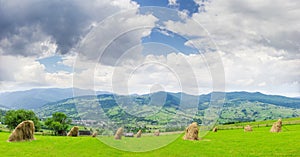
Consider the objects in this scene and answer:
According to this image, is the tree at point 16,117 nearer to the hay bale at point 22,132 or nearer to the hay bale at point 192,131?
the hay bale at point 22,132

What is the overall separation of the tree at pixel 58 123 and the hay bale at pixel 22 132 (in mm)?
43665

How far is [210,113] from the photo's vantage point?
2458 centimetres

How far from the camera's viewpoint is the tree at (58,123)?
73062 millimetres

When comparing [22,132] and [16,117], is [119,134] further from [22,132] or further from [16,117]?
[16,117]

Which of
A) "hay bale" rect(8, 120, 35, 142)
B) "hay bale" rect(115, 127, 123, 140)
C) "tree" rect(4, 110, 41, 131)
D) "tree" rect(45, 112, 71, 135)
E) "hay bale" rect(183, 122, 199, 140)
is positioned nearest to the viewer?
"hay bale" rect(8, 120, 35, 142)

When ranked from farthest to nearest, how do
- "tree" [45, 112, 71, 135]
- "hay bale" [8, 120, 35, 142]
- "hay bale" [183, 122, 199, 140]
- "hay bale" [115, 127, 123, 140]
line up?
"tree" [45, 112, 71, 135] < "hay bale" [183, 122, 199, 140] < "hay bale" [115, 127, 123, 140] < "hay bale" [8, 120, 35, 142]

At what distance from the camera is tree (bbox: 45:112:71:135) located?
240ft

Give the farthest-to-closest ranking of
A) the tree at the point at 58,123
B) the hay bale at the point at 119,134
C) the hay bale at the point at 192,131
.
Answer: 1. the tree at the point at 58,123
2. the hay bale at the point at 192,131
3. the hay bale at the point at 119,134

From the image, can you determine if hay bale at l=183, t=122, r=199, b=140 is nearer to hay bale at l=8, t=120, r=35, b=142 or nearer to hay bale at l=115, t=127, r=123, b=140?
hay bale at l=115, t=127, r=123, b=140

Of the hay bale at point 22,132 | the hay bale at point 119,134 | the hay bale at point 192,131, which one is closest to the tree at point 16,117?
the hay bale at point 22,132

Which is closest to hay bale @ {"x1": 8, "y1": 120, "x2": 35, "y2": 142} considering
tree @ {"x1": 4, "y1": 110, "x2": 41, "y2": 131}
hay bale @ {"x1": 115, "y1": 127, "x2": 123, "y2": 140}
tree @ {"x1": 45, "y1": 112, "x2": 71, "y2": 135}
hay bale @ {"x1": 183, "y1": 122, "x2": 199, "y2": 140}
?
hay bale @ {"x1": 115, "y1": 127, "x2": 123, "y2": 140}

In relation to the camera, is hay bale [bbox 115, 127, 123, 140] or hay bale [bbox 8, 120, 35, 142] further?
hay bale [bbox 115, 127, 123, 140]

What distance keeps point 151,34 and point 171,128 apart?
8690mm

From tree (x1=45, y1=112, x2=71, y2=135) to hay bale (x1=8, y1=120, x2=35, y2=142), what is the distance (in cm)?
4366
